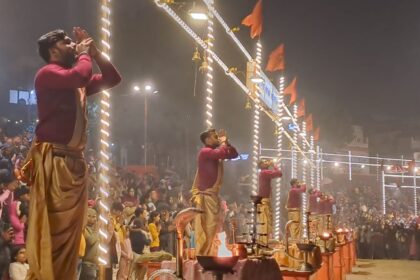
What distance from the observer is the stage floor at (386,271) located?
15824 mm

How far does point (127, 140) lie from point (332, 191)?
16.7 m

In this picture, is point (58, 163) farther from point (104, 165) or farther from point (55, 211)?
point (104, 165)

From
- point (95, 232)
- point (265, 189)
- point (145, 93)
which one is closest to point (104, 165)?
point (95, 232)

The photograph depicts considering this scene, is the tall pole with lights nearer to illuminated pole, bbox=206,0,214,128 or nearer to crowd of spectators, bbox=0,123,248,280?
crowd of spectators, bbox=0,123,248,280

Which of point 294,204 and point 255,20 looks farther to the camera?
point 255,20

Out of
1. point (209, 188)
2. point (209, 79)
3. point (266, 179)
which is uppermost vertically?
point (209, 79)

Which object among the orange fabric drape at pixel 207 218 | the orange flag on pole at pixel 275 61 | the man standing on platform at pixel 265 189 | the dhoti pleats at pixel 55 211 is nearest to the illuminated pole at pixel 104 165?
the dhoti pleats at pixel 55 211

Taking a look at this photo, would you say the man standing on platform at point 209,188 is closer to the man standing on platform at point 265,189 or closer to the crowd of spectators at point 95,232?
the crowd of spectators at point 95,232

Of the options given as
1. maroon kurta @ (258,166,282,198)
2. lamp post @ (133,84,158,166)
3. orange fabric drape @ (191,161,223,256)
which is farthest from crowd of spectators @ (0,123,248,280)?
lamp post @ (133,84,158,166)

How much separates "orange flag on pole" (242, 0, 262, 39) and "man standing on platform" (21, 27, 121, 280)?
35.4 feet

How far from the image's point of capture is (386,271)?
17891 mm

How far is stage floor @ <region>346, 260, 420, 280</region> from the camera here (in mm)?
15824

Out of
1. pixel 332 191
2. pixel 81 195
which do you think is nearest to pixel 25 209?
pixel 81 195

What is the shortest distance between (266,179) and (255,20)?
4.75 m
